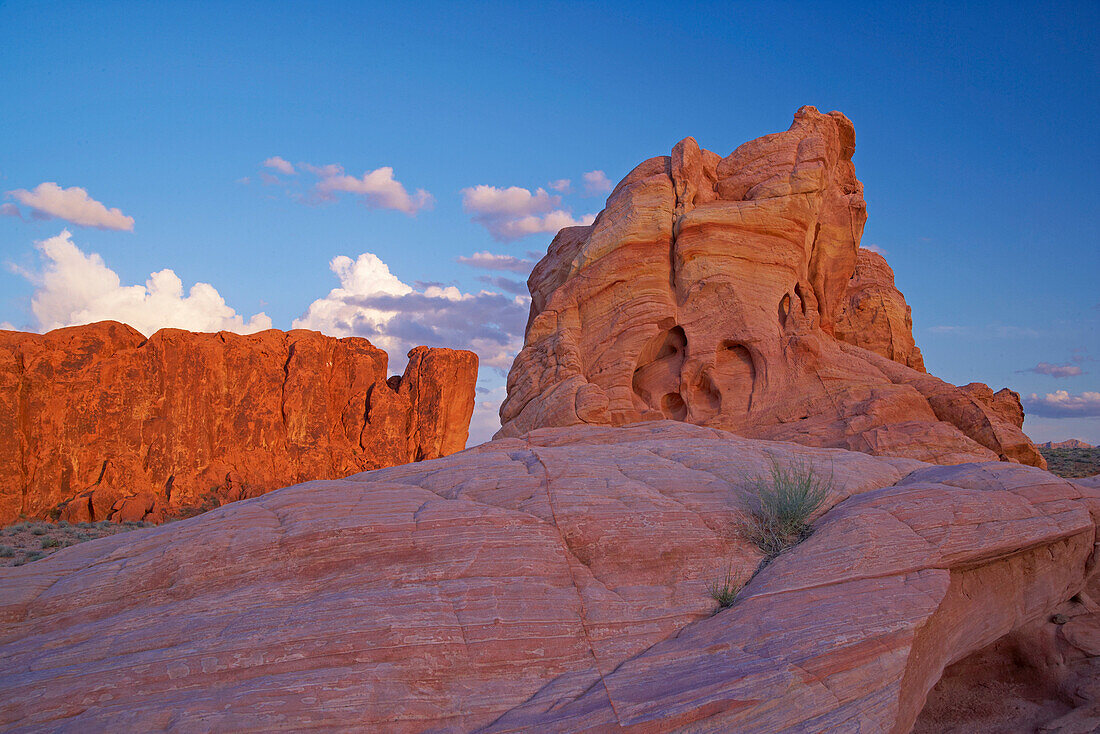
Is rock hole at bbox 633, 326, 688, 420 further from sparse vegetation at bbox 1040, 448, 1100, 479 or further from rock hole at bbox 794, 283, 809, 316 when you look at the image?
sparse vegetation at bbox 1040, 448, 1100, 479

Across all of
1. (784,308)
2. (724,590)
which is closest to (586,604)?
(724,590)

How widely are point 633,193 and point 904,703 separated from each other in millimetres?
20868

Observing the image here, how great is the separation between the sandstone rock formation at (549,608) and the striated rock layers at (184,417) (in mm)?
30139

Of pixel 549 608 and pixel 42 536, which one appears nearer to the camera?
pixel 549 608

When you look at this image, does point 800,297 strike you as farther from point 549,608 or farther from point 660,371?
point 549,608

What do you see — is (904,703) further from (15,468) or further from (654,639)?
(15,468)

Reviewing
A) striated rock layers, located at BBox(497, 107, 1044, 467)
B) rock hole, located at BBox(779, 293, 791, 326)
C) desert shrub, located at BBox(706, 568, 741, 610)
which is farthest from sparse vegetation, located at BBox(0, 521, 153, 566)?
rock hole, located at BBox(779, 293, 791, 326)

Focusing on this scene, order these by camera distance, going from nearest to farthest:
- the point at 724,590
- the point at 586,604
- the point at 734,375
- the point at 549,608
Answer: the point at 549,608 < the point at 586,604 < the point at 724,590 < the point at 734,375

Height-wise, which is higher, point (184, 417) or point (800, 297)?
point (800, 297)

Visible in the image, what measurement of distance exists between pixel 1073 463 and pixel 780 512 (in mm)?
33678

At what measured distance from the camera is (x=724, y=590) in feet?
24.6

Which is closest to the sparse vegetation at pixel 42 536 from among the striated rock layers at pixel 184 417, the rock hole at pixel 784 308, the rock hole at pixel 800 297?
the striated rock layers at pixel 184 417

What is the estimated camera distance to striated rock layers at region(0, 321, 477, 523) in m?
33.2

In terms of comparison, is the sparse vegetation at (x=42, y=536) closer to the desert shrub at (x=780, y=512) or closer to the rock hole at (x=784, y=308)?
the desert shrub at (x=780, y=512)
